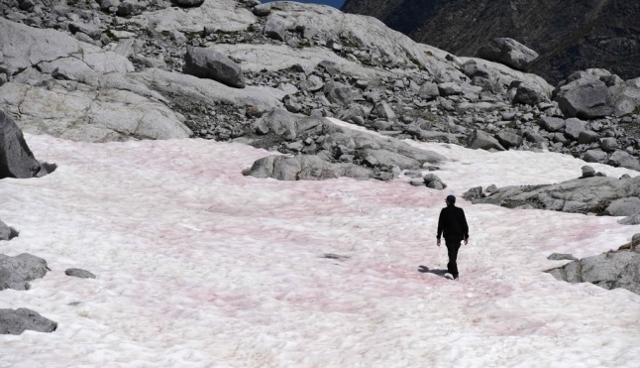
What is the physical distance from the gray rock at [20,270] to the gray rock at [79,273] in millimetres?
581

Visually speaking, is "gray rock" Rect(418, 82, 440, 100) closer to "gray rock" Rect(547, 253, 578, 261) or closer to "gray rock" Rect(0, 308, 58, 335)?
"gray rock" Rect(547, 253, 578, 261)

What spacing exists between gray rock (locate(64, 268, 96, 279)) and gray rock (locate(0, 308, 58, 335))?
10.4 feet

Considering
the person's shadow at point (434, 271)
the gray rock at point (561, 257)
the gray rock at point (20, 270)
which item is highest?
the gray rock at point (561, 257)

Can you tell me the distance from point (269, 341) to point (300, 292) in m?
3.47

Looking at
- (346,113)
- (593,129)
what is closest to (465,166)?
(346,113)

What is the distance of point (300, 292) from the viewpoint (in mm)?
19594

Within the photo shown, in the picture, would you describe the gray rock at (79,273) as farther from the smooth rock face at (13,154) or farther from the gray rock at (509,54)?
the gray rock at (509,54)

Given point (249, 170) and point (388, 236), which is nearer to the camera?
point (388, 236)

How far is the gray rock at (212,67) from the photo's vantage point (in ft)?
151

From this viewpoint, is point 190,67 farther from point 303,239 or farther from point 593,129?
point 593,129

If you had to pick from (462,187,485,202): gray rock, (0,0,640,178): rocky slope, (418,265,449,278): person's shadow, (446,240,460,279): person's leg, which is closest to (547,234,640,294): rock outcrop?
(446,240,460,279): person's leg

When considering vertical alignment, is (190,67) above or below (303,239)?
above

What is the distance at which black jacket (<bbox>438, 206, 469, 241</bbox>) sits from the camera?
21.3 meters

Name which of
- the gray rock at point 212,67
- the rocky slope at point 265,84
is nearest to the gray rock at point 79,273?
the rocky slope at point 265,84
